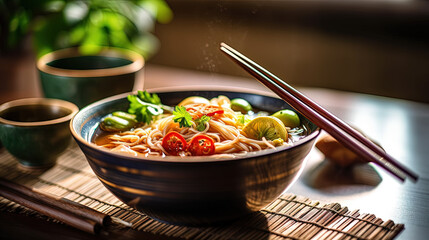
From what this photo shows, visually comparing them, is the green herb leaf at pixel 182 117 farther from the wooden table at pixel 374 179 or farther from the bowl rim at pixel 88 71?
the bowl rim at pixel 88 71

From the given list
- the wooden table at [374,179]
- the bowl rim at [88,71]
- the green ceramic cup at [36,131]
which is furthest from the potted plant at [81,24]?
the green ceramic cup at [36,131]

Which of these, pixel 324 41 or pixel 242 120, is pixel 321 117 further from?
pixel 324 41

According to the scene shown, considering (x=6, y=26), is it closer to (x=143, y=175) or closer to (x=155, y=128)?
(x=155, y=128)

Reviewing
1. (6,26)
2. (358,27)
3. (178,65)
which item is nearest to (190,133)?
(6,26)

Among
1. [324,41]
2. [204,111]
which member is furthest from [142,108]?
[324,41]

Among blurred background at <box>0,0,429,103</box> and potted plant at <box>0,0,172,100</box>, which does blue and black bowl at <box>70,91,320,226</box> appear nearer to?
potted plant at <box>0,0,172,100</box>

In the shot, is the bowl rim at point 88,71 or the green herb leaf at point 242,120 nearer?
the green herb leaf at point 242,120

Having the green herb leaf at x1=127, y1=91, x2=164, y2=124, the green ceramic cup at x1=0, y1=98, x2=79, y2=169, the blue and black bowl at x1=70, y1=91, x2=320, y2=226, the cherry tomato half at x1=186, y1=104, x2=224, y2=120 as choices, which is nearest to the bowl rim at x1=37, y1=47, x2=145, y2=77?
the green ceramic cup at x1=0, y1=98, x2=79, y2=169
